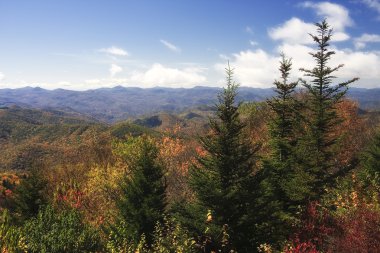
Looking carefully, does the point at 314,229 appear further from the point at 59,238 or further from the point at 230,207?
the point at 59,238

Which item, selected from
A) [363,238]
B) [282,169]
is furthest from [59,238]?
[282,169]

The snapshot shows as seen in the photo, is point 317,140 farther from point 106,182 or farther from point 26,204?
point 106,182

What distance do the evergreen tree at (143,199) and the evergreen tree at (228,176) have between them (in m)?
3.07

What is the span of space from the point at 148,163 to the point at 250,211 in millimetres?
6532

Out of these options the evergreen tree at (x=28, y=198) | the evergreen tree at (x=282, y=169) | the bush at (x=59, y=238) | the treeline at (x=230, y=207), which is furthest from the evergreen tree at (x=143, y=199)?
the evergreen tree at (x=28, y=198)

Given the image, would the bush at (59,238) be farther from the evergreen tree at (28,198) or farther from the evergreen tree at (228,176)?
the evergreen tree at (28,198)

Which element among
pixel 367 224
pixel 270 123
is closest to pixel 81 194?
pixel 270 123

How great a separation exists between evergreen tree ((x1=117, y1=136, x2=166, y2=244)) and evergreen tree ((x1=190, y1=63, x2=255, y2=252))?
3.07 meters

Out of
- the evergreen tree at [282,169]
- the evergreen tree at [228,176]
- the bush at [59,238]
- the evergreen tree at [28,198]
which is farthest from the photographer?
the evergreen tree at [28,198]

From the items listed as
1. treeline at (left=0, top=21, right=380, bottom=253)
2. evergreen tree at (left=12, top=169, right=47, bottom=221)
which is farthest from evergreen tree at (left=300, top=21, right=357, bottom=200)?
evergreen tree at (left=12, top=169, right=47, bottom=221)

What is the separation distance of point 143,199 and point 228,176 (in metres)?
5.26

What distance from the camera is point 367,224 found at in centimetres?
1330

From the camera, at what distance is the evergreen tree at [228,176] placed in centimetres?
1609

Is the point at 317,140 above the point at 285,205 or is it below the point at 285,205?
above
